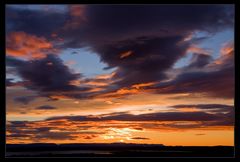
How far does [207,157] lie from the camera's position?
2150mm
